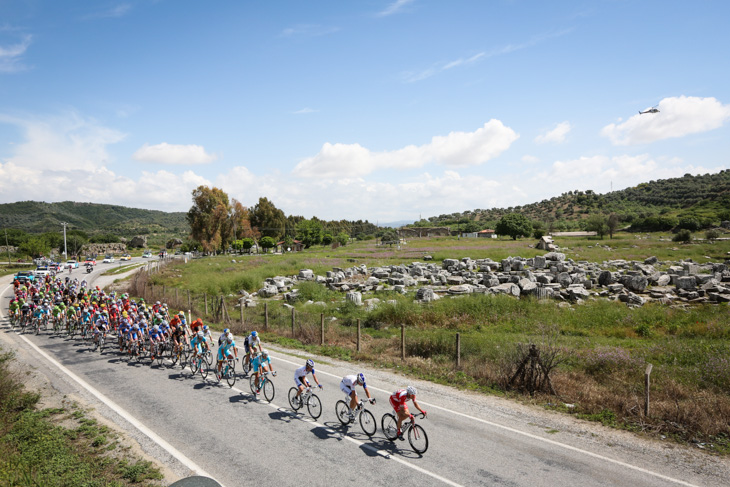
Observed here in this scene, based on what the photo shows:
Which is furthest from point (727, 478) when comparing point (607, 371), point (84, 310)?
point (84, 310)

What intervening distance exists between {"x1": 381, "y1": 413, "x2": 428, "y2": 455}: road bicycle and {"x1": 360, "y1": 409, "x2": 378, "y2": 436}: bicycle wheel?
32cm

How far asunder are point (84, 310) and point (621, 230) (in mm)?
118289

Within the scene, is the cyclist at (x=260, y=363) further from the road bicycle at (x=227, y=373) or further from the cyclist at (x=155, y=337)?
the cyclist at (x=155, y=337)

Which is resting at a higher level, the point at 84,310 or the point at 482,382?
the point at 84,310

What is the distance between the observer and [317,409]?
11781 mm

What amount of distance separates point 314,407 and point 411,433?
3.24 meters

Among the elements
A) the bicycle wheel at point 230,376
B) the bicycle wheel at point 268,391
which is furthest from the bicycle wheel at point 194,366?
the bicycle wheel at point 268,391

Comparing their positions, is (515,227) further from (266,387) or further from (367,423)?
(367,423)

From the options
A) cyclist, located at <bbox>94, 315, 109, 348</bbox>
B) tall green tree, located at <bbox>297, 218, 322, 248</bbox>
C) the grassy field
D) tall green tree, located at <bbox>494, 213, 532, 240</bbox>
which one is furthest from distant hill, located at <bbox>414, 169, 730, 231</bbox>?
cyclist, located at <bbox>94, 315, 109, 348</bbox>

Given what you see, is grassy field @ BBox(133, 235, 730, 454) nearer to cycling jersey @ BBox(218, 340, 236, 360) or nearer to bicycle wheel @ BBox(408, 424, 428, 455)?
bicycle wheel @ BBox(408, 424, 428, 455)

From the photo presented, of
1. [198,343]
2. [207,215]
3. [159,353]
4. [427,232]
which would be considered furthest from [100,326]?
[427,232]

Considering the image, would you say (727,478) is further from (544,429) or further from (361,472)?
(361,472)

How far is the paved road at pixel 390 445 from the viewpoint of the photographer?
865 cm

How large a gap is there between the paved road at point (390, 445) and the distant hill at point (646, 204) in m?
102
